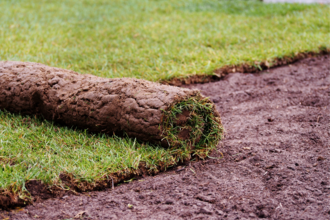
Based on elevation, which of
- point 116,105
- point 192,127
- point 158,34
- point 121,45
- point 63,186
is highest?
point 158,34

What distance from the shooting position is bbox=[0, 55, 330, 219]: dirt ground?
2.42m

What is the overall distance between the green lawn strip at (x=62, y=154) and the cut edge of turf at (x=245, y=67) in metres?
1.90

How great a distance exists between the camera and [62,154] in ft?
9.96

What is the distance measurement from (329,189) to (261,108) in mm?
1811

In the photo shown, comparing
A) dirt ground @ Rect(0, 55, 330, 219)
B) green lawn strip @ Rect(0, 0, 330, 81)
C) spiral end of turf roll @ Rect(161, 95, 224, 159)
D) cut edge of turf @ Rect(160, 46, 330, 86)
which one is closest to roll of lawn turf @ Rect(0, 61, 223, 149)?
spiral end of turf roll @ Rect(161, 95, 224, 159)

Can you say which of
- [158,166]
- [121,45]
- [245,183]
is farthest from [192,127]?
[121,45]

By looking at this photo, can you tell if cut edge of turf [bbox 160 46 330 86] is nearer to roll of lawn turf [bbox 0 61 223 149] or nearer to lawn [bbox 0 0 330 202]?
lawn [bbox 0 0 330 202]

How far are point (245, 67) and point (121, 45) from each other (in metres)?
2.33

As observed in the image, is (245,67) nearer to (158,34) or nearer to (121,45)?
(158,34)

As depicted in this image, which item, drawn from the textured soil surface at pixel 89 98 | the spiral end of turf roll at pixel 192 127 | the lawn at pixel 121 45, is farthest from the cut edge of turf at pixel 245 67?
the spiral end of turf roll at pixel 192 127

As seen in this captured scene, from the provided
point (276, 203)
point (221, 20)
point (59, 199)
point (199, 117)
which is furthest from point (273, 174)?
point (221, 20)

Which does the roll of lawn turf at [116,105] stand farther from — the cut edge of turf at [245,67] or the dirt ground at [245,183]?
the cut edge of turf at [245,67]

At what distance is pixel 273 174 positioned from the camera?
113 inches

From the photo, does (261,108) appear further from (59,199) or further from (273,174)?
(59,199)
